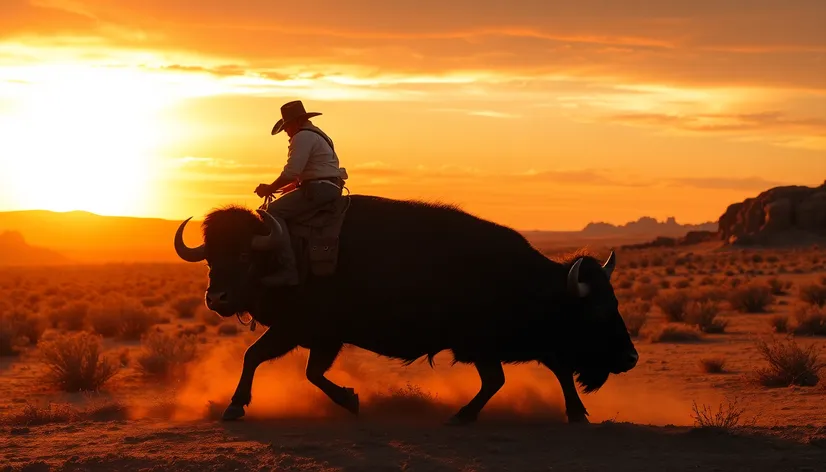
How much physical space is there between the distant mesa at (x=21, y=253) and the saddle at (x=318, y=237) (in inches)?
6220

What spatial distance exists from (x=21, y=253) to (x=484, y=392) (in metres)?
172

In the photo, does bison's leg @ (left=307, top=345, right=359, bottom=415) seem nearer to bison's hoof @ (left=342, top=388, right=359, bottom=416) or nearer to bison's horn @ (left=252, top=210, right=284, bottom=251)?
bison's hoof @ (left=342, top=388, right=359, bottom=416)

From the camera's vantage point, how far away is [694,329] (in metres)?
25.3

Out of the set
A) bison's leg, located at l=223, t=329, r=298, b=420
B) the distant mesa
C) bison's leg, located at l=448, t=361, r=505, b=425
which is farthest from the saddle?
the distant mesa

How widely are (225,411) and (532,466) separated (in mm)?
3765

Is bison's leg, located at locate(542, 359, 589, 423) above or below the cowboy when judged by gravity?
below

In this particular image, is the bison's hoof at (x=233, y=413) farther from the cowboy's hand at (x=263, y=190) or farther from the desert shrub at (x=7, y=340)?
the desert shrub at (x=7, y=340)

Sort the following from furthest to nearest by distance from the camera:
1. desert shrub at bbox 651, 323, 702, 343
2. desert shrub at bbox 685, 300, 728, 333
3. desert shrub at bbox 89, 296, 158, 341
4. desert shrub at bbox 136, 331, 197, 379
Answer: desert shrub at bbox 89, 296, 158, 341, desert shrub at bbox 685, 300, 728, 333, desert shrub at bbox 651, 323, 702, 343, desert shrub at bbox 136, 331, 197, 379

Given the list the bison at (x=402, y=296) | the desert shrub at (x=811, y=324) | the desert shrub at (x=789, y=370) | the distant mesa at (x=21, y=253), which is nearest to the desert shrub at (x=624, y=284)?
the desert shrub at (x=811, y=324)

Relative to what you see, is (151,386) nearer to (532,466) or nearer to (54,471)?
(54,471)

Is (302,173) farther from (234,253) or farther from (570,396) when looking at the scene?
(570,396)

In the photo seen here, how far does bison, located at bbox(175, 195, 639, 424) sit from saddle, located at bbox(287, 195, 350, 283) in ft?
0.44

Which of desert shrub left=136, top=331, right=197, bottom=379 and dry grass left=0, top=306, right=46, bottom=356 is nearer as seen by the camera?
desert shrub left=136, top=331, right=197, bottom=379

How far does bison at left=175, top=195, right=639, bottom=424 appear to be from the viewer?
36.2ft
